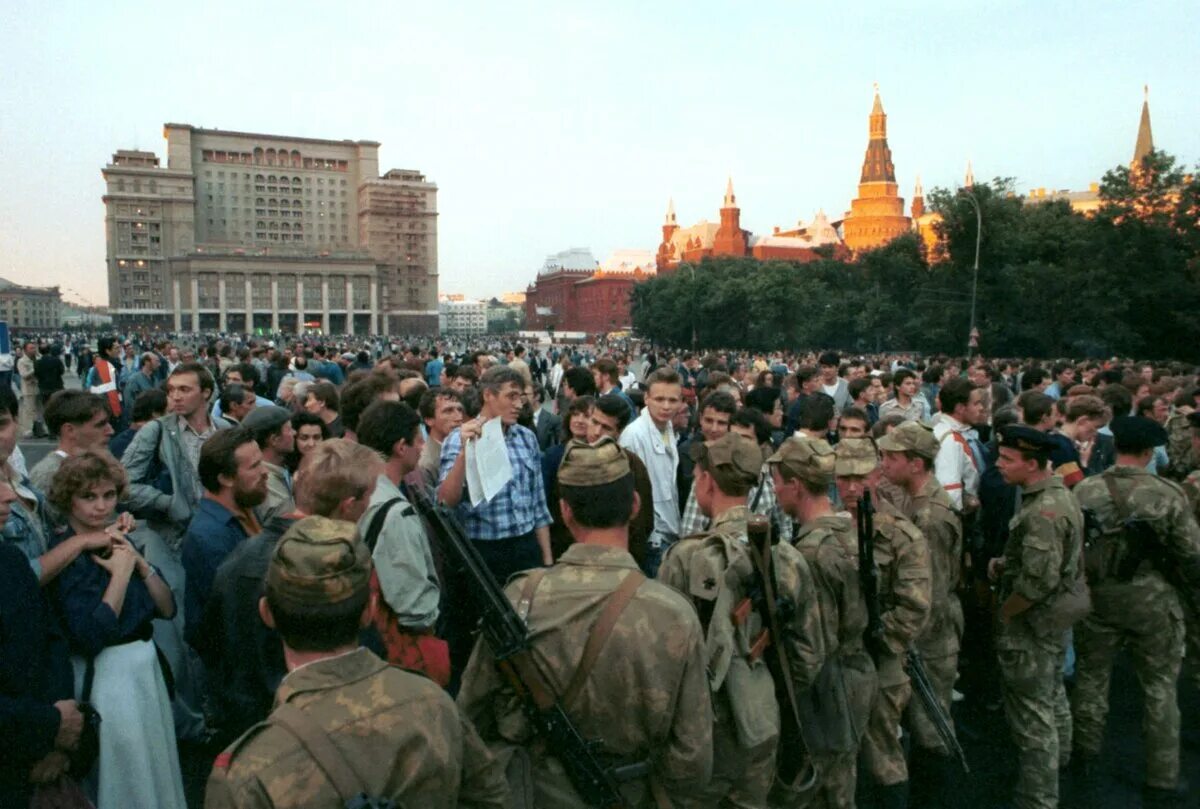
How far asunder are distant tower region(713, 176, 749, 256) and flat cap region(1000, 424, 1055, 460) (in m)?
112

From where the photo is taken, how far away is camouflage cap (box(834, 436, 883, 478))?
365 cm

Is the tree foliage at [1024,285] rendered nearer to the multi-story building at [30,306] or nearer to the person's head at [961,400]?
the person's head at [961,400]

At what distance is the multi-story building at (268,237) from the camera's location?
348ft

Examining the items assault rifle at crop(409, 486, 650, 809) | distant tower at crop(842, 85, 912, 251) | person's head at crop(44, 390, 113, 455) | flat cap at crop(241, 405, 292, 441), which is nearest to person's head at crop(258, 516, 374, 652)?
assault rifle at crop(409, 486, 650, 809)

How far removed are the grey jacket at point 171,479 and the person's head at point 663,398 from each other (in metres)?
2.78

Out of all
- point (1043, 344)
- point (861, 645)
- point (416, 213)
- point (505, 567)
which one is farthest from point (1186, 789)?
point (416, 213)

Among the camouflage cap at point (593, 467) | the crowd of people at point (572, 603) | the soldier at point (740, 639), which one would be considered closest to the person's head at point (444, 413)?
the crowd of people at point (572, 603)

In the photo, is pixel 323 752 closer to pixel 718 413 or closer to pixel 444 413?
pixel 444 413

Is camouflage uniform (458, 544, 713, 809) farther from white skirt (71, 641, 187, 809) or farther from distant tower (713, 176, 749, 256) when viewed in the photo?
distant tower (713, 176, 749, 256)

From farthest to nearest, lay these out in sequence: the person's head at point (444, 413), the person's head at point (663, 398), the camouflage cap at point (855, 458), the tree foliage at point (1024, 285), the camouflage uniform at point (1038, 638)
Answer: the tree foliage at point (1024, 285) → the person's head at point (663, 398) → the person's head at point (444, 413) → the camouflage uniform at point (1038, 638) → the camouflage cap at point (855, 458)

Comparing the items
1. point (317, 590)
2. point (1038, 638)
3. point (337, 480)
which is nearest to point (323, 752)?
point (317, 590)

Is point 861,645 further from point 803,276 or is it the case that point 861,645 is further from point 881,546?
point 803,276

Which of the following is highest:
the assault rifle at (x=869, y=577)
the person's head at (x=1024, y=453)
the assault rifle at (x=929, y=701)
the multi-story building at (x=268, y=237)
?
the multi-story building at (x=268, y=237)

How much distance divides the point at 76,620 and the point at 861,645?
3.13m
